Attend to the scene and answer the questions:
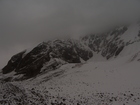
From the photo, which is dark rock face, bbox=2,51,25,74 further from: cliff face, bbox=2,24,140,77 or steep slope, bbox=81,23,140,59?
steep slope, bbox=81,23,140,59

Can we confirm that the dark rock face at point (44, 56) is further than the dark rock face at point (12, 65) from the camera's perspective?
No

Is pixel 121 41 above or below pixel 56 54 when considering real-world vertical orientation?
above

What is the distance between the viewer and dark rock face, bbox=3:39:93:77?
419 feet

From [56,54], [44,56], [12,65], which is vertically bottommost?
[44,56]

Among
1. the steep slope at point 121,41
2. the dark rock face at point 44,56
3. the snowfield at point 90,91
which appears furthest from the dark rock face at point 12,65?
the snowfield at point 90,91

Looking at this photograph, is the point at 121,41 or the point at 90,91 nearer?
the point at 90,91

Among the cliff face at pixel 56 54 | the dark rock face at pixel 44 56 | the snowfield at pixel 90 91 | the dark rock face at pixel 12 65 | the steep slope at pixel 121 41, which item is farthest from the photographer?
the steep slope at pixel 121 41

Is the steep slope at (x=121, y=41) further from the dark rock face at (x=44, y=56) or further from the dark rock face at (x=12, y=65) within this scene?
the dark rock face at (x=12, y=65)

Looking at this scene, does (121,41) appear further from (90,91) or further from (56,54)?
(90,91)

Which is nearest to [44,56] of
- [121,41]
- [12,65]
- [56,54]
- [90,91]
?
[56,54]

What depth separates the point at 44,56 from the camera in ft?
450

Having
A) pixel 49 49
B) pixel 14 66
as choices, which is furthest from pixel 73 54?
pixel 14 66

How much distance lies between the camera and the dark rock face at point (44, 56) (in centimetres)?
12782

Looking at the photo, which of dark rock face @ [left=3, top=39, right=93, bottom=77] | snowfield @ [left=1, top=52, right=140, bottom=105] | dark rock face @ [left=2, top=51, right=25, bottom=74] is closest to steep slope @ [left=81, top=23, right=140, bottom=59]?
dark rock face @ [left=3, top=39, right=93, bottom=77]
